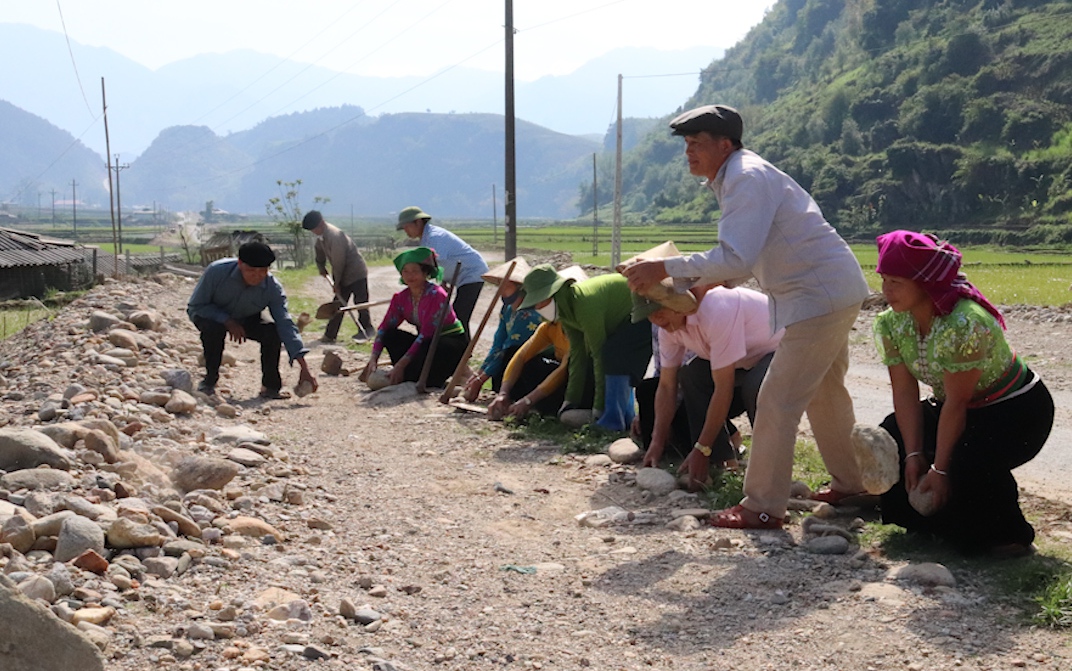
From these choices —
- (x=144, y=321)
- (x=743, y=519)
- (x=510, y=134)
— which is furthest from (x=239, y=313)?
(x=510, y=134)

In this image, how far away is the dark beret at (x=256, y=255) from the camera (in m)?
8.69

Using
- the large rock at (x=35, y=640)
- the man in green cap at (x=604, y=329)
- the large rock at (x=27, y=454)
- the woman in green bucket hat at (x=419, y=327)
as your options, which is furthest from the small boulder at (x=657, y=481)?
the woman in green bucket hat at (x=419, y=327)

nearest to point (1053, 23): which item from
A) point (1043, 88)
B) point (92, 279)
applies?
point (1043, 88)

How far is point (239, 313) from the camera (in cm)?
923

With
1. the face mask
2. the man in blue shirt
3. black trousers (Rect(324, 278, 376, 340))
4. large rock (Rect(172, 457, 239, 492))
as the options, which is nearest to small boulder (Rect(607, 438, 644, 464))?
the face mask

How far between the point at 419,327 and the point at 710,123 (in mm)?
5321

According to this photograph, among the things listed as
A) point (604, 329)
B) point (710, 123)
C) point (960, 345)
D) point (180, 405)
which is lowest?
point (180, 405)

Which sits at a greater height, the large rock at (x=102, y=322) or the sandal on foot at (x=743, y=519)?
the large rock at (x=102, y=322)

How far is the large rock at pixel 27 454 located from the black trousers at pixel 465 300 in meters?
5.44

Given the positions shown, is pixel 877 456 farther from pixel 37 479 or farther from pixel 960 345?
pixel 37 479

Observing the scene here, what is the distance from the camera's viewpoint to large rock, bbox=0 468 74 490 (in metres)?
4.96

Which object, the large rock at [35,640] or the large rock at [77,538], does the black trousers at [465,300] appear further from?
the large rock at [35,640]

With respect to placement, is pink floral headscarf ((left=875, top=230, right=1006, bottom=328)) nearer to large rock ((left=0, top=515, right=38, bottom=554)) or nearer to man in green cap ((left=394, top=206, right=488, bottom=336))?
large rock ((left=0, top=515, right=38, bottom=554))

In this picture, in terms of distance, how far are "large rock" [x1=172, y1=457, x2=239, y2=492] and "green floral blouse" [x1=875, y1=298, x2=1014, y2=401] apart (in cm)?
331
